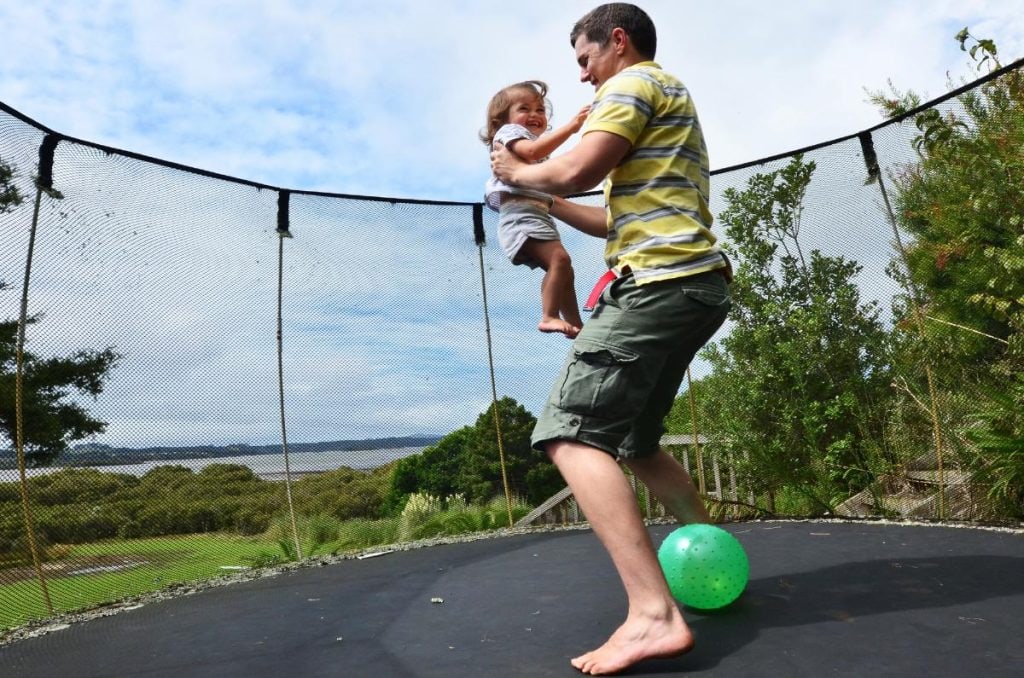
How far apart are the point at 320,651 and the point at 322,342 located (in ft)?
5.84

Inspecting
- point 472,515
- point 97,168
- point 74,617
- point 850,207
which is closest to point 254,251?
point 97,168

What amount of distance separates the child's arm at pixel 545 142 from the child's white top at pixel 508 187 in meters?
0.10

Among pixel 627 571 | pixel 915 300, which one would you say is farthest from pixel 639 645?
pixel 915 300

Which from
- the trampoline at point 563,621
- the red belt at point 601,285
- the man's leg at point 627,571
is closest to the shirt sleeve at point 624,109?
the red belt at point 601,285

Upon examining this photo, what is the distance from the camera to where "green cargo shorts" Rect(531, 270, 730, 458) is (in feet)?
4.18

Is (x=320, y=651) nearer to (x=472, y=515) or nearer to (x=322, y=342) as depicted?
(x=322, y=342)

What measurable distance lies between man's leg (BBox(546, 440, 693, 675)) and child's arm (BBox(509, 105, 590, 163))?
0.65 m

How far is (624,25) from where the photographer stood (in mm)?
1438

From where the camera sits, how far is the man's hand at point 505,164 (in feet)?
4.85

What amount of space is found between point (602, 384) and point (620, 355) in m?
0.06

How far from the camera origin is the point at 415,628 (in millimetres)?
1575

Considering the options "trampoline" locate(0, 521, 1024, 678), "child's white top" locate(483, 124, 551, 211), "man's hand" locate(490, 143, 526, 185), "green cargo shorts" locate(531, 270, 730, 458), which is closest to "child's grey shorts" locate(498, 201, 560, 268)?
"child's white top" locate(483, 124, 551, 211)

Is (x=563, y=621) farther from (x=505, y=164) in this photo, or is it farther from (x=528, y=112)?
(x=528, y=112)

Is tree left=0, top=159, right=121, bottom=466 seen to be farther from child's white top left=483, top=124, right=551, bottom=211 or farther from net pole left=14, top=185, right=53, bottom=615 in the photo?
child's white top left=483, top=124, right=551, bottom=211
